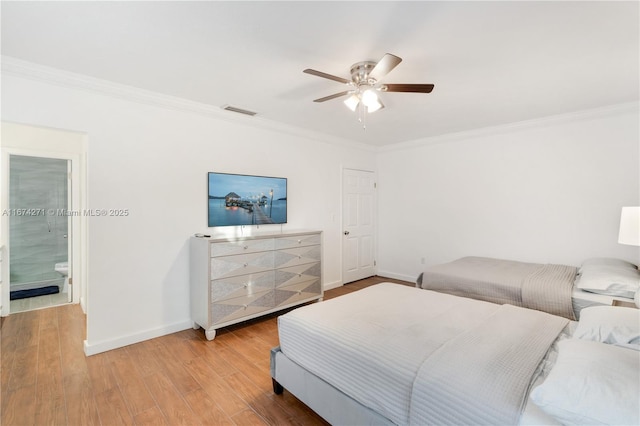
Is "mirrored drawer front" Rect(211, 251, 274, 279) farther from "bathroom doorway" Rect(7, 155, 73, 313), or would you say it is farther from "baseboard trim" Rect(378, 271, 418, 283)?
"baseboard trim" Rect(378, 271, 418, 283)

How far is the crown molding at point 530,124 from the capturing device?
11.0ft

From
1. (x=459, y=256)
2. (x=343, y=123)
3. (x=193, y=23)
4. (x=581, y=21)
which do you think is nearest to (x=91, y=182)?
(x=193, y=23)

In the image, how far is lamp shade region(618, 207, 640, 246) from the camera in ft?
7.06

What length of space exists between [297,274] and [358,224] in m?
1.89

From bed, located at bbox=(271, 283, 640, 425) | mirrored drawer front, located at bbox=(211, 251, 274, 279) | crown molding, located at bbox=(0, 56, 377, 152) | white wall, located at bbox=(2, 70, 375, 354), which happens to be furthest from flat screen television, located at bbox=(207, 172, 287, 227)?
bed, located at bbox=(271, 283, 640, 425)

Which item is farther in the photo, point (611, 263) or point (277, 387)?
point (611, 263)

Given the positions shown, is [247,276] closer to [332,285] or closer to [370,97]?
[332,285]

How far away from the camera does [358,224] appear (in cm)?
527

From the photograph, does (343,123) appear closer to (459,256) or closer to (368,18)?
(368,18)

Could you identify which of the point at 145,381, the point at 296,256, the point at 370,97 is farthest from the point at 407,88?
the point at 145,381

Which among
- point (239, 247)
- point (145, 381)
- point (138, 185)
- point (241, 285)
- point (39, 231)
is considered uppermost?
point (138, 185)

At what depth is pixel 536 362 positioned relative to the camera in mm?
1409

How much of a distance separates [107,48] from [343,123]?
266 centimetres

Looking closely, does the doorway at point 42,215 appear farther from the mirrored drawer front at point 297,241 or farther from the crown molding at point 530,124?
the crown molding at point 530,124
